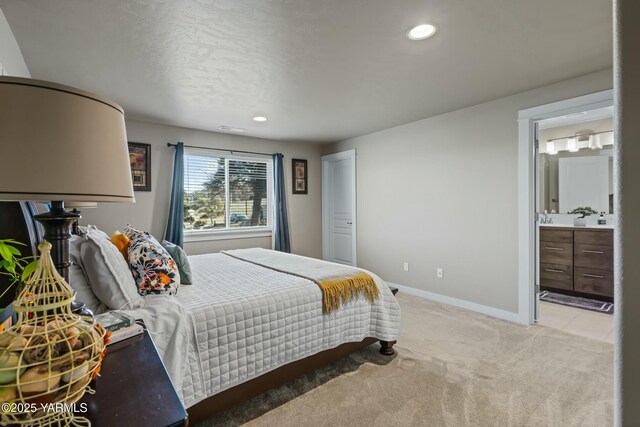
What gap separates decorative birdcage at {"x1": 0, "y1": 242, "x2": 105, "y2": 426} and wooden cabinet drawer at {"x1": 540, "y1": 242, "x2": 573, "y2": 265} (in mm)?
5157

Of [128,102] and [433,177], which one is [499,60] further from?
[128,102]

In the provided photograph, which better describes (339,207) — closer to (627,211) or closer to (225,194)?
(225,194)

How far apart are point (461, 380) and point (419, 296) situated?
2.04 metres

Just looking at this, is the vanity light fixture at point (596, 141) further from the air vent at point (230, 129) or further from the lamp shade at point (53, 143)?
the lamp shade at point (53, 143)

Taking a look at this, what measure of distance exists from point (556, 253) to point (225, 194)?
4790 mm

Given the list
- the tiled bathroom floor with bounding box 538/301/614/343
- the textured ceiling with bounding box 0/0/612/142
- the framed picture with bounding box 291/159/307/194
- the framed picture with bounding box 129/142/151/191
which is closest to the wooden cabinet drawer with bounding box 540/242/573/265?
the tiled bathroom floor with bounding box 538/301/614/343

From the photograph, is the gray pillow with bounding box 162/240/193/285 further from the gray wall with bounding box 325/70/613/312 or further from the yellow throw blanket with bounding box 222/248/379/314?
the gray wall with bounding box 325/70/613/312

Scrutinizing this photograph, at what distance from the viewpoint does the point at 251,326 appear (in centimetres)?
186

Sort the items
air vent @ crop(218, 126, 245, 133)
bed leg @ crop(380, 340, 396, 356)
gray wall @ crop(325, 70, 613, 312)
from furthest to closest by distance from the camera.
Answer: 1. air vent @ crop(218, 126, 245, 133)
2. gray wall @ crop(325, 70, 613, 312)
3. bed leg @ crop(380, 340, 396, 356)

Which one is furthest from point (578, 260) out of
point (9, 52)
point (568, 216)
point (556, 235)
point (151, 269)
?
point (9, 52)

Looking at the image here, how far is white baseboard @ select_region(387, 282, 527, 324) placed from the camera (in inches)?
129

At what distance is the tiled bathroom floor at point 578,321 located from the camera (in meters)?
2.99

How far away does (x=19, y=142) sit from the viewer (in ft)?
2.18

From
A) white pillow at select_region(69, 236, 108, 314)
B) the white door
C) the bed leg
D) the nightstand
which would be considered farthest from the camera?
the white door
